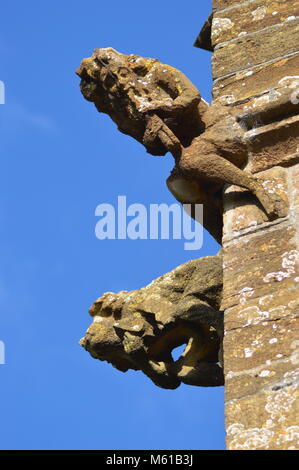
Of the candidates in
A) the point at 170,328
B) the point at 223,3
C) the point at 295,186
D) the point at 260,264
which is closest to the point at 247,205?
the point at 295,186

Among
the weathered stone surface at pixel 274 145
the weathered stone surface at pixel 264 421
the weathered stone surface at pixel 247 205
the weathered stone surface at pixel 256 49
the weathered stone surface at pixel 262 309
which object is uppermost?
the weathered stone surface at pixel 256 49

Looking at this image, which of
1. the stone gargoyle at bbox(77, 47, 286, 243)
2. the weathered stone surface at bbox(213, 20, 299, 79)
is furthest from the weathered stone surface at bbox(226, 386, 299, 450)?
the weathered stone surface at bbox(213, 20, 299, 79)

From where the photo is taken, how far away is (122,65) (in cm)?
645

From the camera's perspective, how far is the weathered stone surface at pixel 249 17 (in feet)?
22.0

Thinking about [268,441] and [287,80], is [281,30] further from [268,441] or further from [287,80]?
[268,441]

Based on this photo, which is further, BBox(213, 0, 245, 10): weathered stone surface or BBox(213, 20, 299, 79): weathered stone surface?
BBox(213, 0, 245, 10): weathered stone surface

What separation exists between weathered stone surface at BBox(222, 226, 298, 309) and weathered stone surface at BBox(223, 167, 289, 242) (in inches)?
2.5

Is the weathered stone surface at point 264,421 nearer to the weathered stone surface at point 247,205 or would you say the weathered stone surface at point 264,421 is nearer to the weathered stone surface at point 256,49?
the weathered stone surface at point 247,205

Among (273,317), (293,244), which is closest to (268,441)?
(273,317)

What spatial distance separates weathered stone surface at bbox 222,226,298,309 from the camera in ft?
18.4

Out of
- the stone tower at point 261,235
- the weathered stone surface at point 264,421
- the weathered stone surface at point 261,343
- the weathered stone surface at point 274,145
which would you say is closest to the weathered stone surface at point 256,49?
the stone tower at point 261,235

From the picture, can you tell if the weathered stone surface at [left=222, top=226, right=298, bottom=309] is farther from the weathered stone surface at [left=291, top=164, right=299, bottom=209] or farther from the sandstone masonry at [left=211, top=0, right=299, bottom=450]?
the weathered stone surface at [left=291, top=164, right=299, bottom=209]

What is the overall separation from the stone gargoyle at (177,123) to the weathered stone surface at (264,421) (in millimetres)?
1133

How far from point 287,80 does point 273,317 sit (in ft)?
4.29
